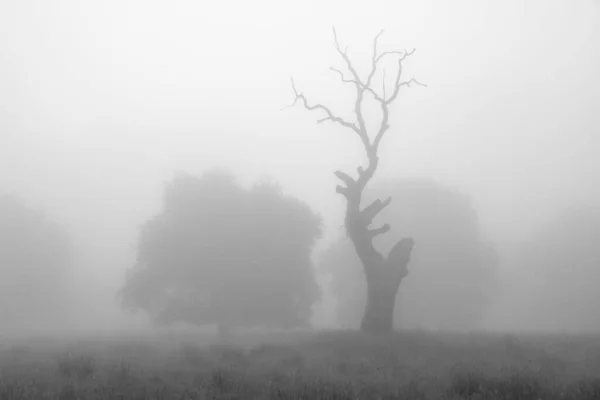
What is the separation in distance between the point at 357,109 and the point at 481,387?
15.2m

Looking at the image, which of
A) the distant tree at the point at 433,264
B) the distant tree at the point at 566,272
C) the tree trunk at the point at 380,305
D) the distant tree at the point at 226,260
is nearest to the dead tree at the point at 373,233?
the tree trunk at the point at 380,305

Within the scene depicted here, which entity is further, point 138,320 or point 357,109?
point 138,320

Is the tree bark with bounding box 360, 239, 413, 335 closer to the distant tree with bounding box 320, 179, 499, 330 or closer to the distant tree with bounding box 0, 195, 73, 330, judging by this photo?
the distant tree with bounding box 320, 179, 499, 330

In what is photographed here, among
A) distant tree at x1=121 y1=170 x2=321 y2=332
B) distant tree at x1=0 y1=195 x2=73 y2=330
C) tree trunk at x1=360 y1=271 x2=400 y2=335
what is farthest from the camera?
distant tree at x1=0 y1=195 x2=73 y2=330

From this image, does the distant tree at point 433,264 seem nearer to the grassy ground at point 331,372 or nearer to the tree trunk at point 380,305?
the tree trunk at point 380,305

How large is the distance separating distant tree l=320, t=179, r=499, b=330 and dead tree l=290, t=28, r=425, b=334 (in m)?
24.2

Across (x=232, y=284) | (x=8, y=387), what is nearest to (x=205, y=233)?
(x=232, y=284)

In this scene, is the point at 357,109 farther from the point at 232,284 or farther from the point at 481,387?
the point at 232,284

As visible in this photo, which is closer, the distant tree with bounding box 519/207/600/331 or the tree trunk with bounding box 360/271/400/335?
the tree trunk with bounding box 360/271/400/335

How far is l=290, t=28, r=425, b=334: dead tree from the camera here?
1877 centimetres

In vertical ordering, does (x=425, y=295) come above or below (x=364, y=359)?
above

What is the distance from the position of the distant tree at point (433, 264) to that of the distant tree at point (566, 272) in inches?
627

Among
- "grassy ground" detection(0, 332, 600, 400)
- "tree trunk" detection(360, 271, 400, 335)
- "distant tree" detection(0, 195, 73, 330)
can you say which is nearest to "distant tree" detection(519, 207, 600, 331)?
"tree trunk" detection(360, 271, 400, 335)

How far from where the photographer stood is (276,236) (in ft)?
125
